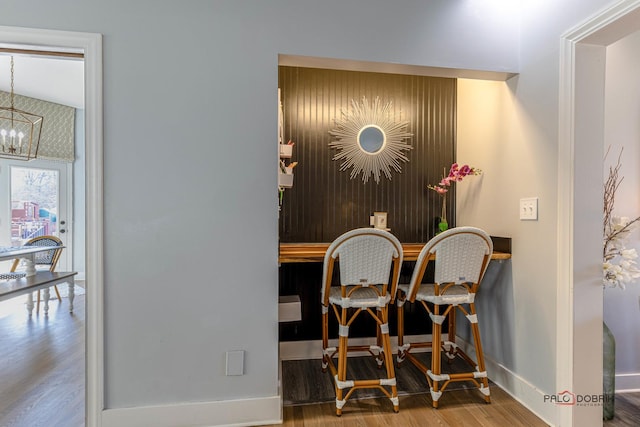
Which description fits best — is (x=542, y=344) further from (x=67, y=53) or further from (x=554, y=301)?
(x=67, y=53)

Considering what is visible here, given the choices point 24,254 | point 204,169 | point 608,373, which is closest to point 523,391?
point 608,373

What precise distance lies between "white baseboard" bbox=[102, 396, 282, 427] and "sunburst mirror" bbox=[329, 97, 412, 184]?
1.71 metres

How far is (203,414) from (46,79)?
439cm

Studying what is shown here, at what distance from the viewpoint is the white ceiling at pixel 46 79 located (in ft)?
11.2

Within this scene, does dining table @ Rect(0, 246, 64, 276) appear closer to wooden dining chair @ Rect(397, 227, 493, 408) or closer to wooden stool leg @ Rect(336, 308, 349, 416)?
wooden stool leg @ Rect(336, 308, 349, 416)

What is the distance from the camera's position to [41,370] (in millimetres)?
2217

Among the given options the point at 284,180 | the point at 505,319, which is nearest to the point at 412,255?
the point at 505,319

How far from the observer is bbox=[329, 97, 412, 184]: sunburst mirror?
103 inches

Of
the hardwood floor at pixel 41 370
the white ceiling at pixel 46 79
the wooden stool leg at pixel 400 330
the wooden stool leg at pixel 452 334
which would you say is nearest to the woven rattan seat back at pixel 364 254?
the wooden stool leg at pixel 400 330

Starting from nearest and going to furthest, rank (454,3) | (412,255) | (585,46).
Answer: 1. (585,46)
2. (454,3)
3. (412,255)

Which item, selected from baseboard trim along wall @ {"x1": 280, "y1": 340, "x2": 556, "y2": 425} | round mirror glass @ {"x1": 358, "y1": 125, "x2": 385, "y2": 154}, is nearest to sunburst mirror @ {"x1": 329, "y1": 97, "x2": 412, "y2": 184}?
round mirror glass @ {"x1": 358, "y1": 125, "x2": 385, "y2": 154}

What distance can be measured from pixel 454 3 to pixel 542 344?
6.58 feet

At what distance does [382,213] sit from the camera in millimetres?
2580

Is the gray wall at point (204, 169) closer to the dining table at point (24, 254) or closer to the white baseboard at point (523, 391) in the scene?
the white baseboard at point (523, 391)
